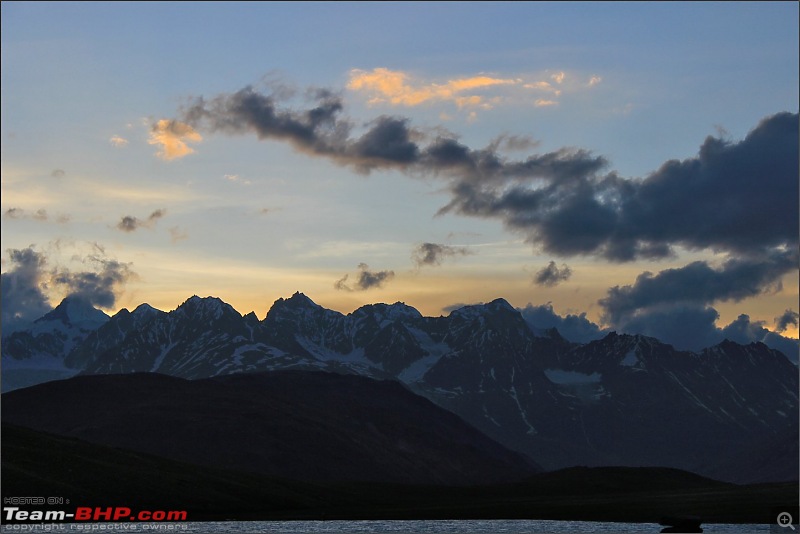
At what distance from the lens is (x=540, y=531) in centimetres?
18850

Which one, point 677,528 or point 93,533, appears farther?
point 93,533

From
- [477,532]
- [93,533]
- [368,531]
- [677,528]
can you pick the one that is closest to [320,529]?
[368,531]

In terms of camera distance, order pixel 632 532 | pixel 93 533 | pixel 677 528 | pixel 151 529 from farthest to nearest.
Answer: pixel 632 532 → pixel 151 529 → pixel 93 533 → pixel 677 528

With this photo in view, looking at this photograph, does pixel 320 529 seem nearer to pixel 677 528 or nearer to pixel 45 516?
pixel 45 516

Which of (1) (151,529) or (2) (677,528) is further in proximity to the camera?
(1) (151,529)

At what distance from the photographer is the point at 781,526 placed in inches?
7441

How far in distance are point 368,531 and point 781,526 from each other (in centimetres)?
7289

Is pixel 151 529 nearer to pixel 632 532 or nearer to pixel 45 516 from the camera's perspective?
pixel 45 516

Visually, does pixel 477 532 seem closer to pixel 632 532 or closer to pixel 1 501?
pixel 632 532

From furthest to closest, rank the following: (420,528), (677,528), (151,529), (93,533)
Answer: (420,528), (151,529), (93,533), (677,528)

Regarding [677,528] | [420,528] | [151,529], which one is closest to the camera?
[677,528]

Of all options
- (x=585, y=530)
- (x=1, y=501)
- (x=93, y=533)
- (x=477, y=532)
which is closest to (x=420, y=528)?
(x=477, y=532)

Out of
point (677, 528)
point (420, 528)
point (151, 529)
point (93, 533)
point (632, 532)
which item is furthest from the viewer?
point (420, 528)

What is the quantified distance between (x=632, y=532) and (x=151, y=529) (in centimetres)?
8119
